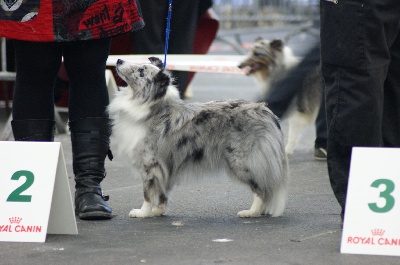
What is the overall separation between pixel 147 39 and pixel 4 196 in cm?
317

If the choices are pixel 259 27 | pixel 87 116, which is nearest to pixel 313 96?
pixel 87 116

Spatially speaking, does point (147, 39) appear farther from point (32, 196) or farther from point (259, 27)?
point (259, 27)

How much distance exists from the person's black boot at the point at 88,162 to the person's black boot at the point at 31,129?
0.14 m

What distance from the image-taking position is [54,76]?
4129 mm

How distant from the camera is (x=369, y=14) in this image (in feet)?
12.0

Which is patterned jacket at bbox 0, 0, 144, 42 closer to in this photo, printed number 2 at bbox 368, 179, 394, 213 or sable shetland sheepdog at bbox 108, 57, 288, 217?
sable shetland sheepdog at bbox 108, 57, 288, 217

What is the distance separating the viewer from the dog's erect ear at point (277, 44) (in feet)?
23.5

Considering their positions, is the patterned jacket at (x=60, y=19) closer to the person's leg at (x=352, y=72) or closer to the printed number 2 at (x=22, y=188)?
the printed number 2 at (x=22, y=188)

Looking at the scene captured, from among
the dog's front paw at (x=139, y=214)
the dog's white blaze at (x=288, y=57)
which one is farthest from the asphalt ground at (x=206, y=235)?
the dog's white blaze at (x=288, y=57)

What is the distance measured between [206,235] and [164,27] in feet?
9.80

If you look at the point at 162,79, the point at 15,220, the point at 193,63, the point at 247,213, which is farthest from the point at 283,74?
the point at 15,220

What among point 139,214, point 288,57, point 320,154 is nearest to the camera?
point 139,214

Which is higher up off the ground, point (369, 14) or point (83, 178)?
point (369, 14)

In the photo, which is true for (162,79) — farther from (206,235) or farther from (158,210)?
(206,235)
